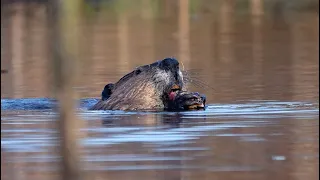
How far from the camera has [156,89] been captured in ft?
36.5

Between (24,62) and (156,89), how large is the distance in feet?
28.4

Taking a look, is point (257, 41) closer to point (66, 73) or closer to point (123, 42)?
point (123, 42)

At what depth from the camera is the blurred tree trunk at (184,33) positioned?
20297 millimetres

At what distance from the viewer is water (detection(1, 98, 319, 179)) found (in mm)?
6270

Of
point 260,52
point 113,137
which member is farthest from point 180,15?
point 113,137

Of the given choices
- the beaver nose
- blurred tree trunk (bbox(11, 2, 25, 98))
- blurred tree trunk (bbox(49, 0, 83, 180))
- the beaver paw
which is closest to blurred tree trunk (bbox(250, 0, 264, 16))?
blurred tree trunk (bbox(11, 2, 25, 98))

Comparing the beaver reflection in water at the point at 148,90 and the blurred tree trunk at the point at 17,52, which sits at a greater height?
the beaver reflection in water at the point at 148,90

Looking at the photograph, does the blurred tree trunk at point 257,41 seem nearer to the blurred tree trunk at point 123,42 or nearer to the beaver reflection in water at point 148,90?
the beaver reflection in water at point 148,90

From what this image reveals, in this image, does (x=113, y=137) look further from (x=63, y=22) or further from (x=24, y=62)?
(x=24, y=62)

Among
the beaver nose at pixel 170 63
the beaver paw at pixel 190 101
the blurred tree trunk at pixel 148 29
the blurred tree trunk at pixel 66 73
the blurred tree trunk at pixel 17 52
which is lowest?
the blurred tree trunk at pixel 148 29

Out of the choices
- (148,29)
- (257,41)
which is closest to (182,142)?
(257,41)

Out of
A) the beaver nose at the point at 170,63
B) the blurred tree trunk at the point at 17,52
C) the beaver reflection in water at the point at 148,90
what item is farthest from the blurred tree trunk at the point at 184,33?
the beaver nose at the point at 170,63

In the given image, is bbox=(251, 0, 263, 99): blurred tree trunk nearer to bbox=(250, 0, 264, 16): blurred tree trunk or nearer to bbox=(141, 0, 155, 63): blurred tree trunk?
bbox=(250, 0, 264, 16): blurred tree trunk

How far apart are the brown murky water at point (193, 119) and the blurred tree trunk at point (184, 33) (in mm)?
62
